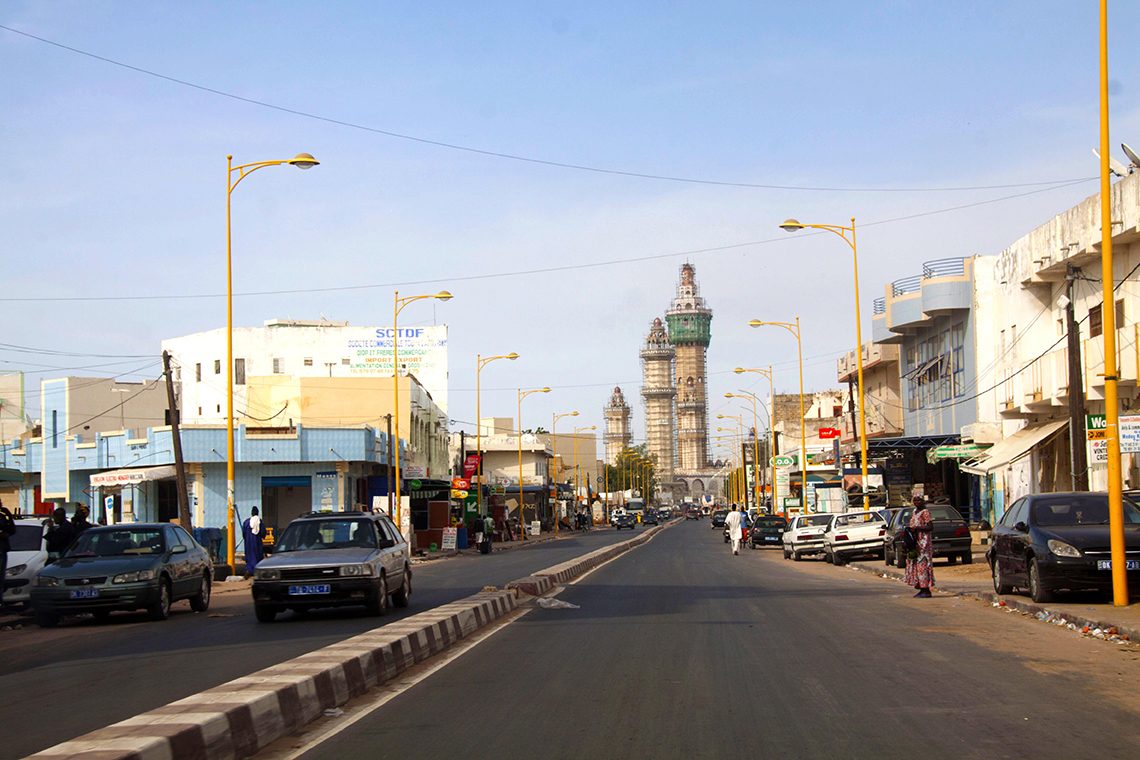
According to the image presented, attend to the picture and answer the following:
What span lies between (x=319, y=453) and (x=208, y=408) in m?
30.0

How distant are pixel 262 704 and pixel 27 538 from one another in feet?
52.0

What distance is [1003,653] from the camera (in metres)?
13.0

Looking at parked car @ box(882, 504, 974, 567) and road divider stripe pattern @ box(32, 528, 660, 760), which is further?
parked car @ box(882, 504, 974, 567)

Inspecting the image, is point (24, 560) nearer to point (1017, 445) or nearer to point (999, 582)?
point (999, 582)

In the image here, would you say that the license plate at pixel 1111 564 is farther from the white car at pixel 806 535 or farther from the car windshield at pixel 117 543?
the white car at pixel 806 535

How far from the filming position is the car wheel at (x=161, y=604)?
19297 millimetres

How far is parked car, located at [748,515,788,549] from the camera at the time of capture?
2180 inches

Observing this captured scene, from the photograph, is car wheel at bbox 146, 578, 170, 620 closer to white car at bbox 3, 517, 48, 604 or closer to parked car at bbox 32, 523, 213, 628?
parked car at bbox 32, 523, 213, 628

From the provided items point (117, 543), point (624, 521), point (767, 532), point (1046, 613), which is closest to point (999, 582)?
point (1046, 613)

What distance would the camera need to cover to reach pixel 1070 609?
16.7m

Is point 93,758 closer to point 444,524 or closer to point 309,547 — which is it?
point 309,547

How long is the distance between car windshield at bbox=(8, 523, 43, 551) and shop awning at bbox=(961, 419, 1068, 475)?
86.4ft

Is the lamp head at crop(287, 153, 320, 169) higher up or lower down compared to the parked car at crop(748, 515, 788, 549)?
higher up

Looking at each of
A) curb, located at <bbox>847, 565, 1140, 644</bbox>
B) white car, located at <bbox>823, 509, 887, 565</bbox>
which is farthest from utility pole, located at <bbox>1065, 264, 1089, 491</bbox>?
white car, located at <bbox>823, 509, 887, 565</bbox>
